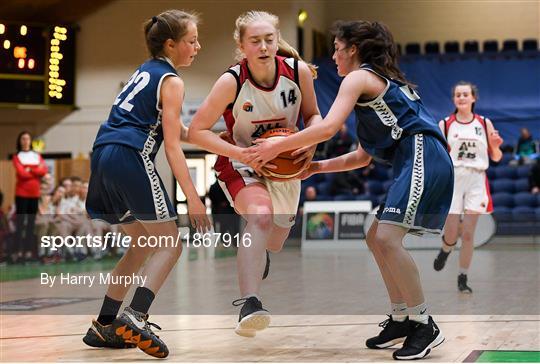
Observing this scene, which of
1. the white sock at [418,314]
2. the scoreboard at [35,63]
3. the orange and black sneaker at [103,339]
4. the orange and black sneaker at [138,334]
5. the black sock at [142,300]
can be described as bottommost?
the orange and black sneaker at [103,339]

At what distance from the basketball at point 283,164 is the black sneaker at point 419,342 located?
995 millimetres

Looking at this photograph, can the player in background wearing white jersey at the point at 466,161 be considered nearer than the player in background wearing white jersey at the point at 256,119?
No

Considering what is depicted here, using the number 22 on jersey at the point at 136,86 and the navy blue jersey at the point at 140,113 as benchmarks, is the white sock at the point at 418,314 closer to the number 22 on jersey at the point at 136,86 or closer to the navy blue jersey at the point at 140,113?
the navy blue jersey at the point at 140,113

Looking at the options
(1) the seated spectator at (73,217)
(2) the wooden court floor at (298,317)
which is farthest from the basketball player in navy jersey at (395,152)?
(1) the seated spectator at (73,217)

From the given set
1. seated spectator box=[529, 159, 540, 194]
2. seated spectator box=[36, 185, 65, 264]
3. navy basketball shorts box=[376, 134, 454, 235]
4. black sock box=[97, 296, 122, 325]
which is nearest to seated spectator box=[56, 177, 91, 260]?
seated spectator box=[36, 185, 65, 264]

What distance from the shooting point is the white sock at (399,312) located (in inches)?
194

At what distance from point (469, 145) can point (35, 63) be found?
9.95 metres

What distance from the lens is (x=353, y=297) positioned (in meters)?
7.72

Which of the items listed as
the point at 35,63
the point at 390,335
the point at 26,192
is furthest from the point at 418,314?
the point at 35,63

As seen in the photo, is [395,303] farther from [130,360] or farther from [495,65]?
[495,65]

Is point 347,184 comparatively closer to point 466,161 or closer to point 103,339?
point 466,161

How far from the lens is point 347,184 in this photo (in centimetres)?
1725

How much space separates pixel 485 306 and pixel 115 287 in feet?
10.2

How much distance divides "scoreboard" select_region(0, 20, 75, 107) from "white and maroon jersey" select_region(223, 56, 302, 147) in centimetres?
1089
